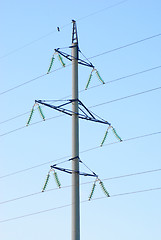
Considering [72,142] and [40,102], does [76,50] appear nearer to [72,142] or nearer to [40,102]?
[40,102]

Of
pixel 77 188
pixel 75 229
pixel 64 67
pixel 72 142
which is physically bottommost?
pixel 75 229

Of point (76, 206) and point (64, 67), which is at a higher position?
point (64, 67)

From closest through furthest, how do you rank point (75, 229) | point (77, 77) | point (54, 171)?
point (75, 229), point (54, 171), point (77, 77)

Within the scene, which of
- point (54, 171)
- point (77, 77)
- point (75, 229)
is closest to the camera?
point (75, 229)

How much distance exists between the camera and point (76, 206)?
1995cm

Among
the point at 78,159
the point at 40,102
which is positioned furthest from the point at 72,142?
the point at 40,102

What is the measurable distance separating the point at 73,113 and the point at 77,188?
346 cm

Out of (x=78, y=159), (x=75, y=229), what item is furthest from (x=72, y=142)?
(x=75, y=229)

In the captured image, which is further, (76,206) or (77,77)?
(77,77)

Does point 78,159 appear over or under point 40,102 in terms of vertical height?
under

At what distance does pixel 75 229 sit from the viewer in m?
19.5

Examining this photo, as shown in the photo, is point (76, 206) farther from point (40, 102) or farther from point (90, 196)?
point (40, 102)

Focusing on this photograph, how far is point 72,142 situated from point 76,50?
492 cm

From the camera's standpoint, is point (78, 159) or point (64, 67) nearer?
point (78, 159)
